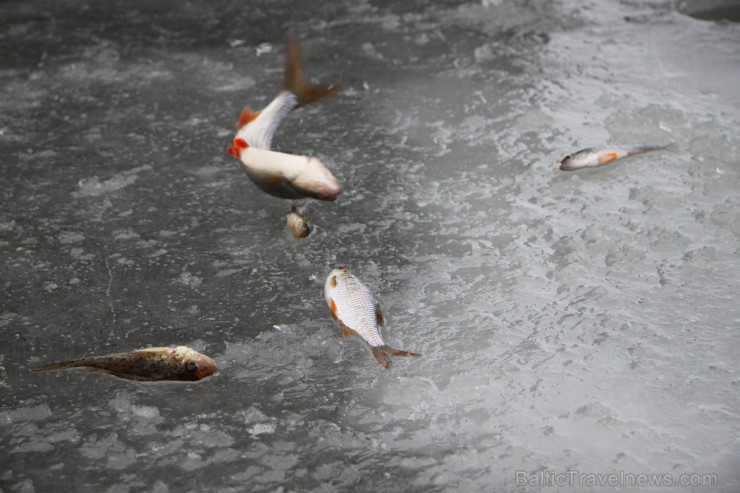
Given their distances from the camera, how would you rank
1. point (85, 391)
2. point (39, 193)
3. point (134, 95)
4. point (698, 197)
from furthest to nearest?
point (134, 95) → point (39, 193) → point (698, 197) → point (85, 391)

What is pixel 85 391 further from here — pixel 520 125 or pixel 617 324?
pixel 520 125

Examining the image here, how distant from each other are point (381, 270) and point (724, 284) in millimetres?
1472

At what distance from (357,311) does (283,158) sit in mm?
890

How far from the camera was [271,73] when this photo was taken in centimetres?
591

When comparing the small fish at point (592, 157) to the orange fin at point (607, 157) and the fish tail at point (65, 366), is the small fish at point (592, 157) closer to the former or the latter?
the orange fin at point (607, 157)

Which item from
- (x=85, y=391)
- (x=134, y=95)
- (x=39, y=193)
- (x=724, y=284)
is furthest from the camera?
(x=134, y=95)

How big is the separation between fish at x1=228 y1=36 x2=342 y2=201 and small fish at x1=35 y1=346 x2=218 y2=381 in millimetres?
939

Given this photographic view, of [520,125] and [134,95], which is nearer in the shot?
[520,125]

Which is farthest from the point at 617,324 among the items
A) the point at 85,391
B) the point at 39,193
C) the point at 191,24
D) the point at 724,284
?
the point at 191,24

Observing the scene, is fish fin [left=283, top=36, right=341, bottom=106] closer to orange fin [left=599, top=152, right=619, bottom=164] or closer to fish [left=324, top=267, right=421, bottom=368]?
fish [left=324, top=267, right=421, bottom=368]

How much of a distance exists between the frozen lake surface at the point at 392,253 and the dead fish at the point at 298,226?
52mm

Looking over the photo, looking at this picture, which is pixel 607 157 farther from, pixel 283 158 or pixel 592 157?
pixel 283 158

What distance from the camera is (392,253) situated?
425 cm

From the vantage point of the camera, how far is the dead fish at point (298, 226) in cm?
433
